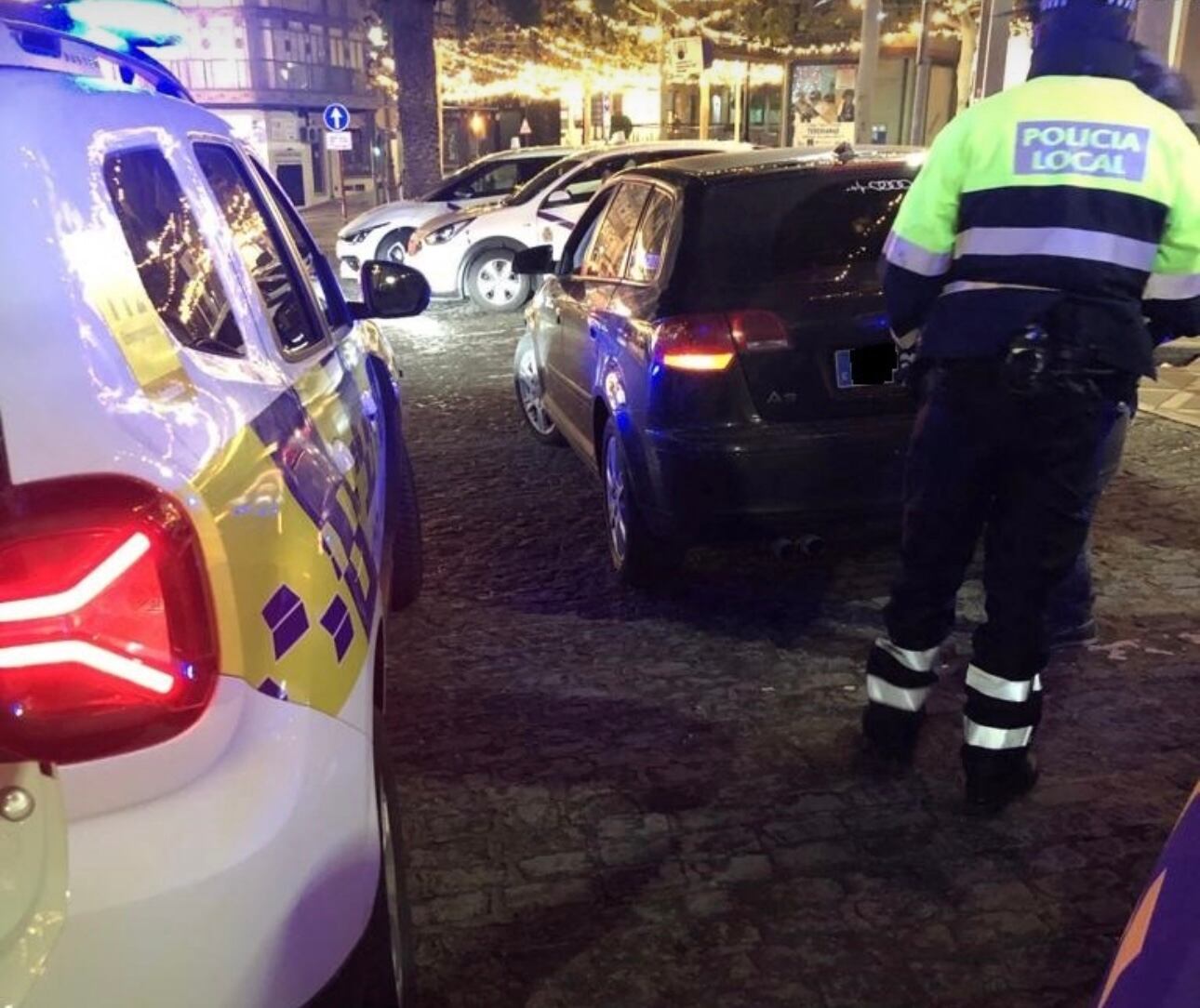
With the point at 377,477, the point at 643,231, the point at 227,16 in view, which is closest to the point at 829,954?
the point at 377,477

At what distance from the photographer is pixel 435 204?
1470cm

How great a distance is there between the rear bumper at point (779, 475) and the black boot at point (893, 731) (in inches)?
37.2

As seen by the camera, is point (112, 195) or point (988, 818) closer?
point (112, 195)

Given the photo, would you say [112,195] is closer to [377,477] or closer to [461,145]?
[377,477]

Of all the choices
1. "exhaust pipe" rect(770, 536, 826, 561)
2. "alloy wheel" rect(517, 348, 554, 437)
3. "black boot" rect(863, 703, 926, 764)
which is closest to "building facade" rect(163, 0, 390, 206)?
"alloy wheel" rect(517, 348, 554, 437)

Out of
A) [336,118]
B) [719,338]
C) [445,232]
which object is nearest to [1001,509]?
[719,338]

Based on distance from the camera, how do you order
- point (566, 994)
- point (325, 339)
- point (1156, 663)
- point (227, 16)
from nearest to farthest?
point (566, 994) < point (325, 339) < point (1156, 663) < point (227, 16)

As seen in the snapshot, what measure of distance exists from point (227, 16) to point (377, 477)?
1803 inches

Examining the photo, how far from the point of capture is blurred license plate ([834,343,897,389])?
4.13 m

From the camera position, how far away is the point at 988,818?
3.16 meters

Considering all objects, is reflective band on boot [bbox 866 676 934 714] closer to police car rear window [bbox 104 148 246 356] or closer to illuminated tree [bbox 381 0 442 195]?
police car rear window [bbox 104 148 246 356]

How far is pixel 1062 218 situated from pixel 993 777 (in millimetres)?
1433

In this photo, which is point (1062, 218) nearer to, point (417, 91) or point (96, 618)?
point (96, 618)

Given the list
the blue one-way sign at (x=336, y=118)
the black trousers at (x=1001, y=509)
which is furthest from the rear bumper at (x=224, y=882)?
the blue one-way sign at (x=336, y=118)
